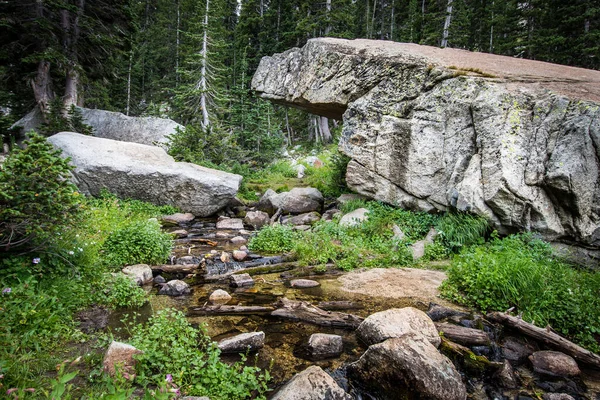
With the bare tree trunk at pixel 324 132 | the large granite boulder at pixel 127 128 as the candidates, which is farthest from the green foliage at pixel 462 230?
the bare tree trunk at pixel 324 132

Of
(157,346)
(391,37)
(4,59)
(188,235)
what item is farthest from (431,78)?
(391,37)

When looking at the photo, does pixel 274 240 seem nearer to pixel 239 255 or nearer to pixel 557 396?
pixel 239 255

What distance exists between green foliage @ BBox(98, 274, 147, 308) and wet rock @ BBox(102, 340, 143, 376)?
211 centimetres

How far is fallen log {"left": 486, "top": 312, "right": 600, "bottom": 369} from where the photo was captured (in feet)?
14.1

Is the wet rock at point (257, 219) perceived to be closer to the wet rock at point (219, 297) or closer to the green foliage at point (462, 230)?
the wet rock at point (219, 297)

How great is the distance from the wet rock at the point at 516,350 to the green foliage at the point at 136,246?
7.02 metres

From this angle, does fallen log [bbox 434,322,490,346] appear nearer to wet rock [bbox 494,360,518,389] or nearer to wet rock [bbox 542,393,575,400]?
wet rock [bbox 494,360,518,389]

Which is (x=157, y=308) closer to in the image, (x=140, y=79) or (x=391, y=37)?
(x=140, y=79)

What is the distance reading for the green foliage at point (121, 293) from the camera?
17.2 ft

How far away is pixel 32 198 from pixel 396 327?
17.8ft

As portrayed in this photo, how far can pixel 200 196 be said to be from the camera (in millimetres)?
12453

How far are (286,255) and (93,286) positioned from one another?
4543 millimetres

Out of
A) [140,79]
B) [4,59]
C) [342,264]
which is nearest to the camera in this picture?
[342,264]

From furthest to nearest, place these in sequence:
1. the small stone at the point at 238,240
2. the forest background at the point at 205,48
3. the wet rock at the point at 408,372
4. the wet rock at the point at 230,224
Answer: the forest background at the point at 205,48
the wet rock at the point at 230,224
the small stone at the point at 238,240
the wet rock at the point at 408,372
